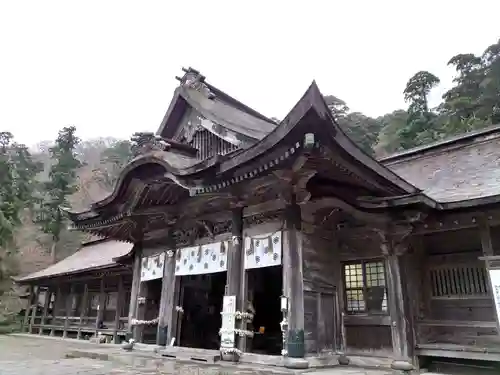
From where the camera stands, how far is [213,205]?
10430mm

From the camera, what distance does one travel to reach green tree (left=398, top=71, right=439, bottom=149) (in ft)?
115

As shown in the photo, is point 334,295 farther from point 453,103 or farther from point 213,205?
point 453,103

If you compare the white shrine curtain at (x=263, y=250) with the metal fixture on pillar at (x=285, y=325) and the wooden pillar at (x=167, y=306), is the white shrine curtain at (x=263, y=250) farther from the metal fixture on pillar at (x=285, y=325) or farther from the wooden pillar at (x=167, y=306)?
the wooden pillar at (x=167, y=306)

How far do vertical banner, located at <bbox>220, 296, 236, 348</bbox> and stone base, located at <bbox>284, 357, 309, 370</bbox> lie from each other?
1547 mm

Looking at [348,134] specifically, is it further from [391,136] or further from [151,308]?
[151,308]

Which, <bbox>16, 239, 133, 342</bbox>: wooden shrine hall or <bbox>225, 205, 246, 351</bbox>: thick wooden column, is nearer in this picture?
<bbox>225, 205, 246, 351</bbox>: thick wooden column

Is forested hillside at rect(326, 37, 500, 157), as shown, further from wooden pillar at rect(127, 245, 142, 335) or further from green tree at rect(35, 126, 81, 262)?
green tree at rect(35, 126, 81, 262)

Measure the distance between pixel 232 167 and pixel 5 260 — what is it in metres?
27.2

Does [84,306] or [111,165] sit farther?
[111,165]

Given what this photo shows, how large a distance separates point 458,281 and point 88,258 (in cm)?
2235

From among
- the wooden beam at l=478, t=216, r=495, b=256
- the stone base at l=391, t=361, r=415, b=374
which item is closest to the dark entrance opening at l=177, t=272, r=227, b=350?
the stone base at l=391, t=361, r=415, b=374

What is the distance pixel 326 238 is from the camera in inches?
374

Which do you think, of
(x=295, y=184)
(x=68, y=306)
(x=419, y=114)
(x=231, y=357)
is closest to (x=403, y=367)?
(x=231, y=357)

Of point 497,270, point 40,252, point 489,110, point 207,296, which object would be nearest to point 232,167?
point 497,270
